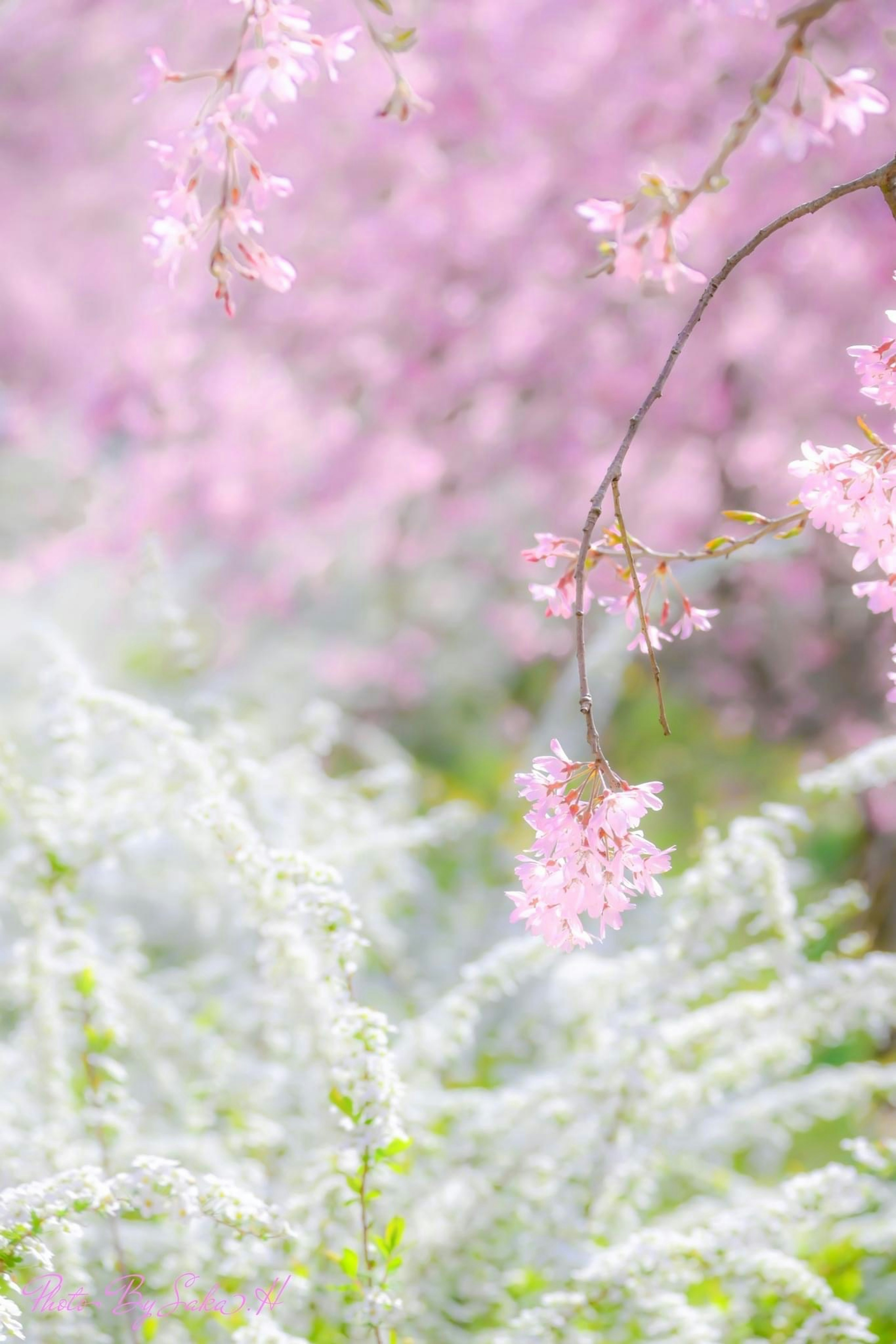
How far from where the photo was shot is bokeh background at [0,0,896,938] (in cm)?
286

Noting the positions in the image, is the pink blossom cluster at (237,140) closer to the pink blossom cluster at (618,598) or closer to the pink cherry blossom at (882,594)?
the pink blossom cluster at (618,598)

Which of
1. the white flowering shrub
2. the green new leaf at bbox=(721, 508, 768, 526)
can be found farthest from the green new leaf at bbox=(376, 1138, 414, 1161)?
the green new leaf at bbox=(721, 508, 768, 526)

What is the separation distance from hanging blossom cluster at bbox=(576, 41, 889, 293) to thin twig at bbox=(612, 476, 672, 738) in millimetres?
191

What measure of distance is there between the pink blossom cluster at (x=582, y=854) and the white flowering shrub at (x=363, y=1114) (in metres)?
0.30

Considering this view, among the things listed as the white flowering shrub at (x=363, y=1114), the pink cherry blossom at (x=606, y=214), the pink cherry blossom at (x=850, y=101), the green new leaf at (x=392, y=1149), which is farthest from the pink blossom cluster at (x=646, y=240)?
the green new leaf at (x=392, y=1149)

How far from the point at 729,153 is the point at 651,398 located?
7.3 inches

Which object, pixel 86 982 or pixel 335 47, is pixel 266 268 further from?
pixel 86 982

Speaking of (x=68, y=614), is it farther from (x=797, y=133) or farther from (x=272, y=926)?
(x=797, y=133)

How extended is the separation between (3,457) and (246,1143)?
16.6ft

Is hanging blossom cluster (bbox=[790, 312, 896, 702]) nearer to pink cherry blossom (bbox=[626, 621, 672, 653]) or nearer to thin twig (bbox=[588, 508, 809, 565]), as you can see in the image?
thin twig (bbox=[588, 508, 809, 565])

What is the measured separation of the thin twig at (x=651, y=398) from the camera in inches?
32.9

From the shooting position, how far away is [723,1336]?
1636 millimetres

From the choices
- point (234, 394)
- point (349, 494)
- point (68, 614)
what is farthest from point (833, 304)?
point (68, 614)

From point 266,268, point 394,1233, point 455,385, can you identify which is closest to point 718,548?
point 266,268
